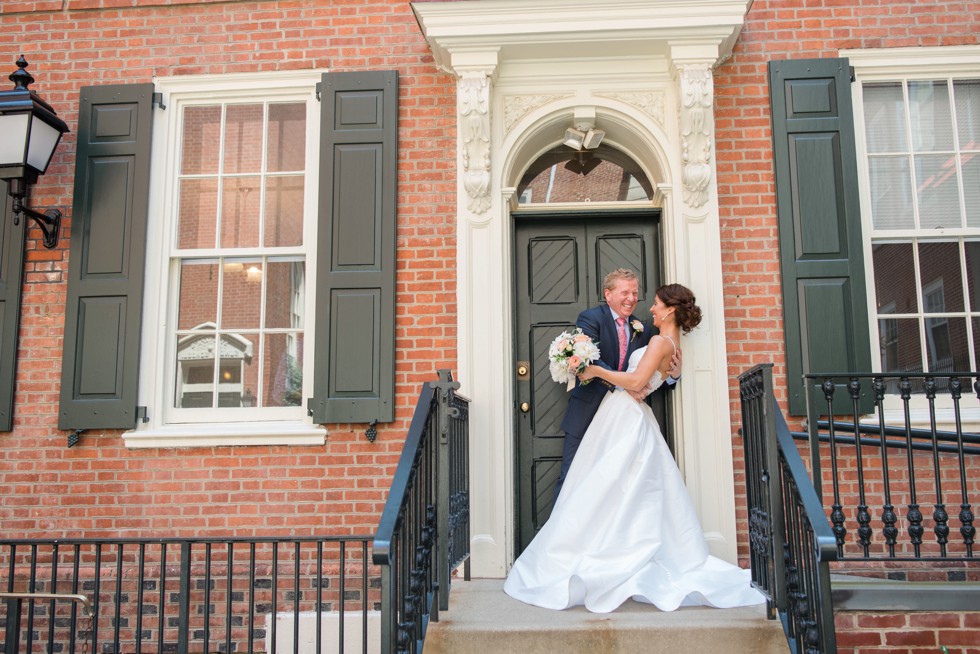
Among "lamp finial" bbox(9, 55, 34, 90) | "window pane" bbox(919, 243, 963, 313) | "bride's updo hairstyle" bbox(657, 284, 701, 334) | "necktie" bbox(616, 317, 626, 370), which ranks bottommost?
"necktie" bbox(616, 317, 626, 370)

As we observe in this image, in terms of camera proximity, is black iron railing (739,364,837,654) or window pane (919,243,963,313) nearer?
black iron railing (739,364,837,654)

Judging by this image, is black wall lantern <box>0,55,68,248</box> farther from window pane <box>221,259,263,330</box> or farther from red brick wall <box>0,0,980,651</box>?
window pane <box>221,259,263,330</box>

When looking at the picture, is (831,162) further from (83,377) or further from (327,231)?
(83,377)

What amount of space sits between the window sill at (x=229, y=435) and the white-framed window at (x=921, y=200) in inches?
143

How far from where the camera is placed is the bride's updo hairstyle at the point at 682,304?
4863mm

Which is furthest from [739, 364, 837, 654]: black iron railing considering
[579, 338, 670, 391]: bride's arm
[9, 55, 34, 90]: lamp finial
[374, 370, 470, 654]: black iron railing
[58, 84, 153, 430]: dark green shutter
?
[9, 55, 34, 90]: lamp finial

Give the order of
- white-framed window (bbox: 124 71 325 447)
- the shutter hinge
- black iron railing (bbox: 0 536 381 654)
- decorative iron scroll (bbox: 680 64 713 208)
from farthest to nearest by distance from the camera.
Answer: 1. white-framed window (bbox: 124 71 325 447)
2. the shutter hinge
3. decorative iron scroll (bbox: 680 64 713 208)
4. black iron railing (bbox: 0 536 381 654)

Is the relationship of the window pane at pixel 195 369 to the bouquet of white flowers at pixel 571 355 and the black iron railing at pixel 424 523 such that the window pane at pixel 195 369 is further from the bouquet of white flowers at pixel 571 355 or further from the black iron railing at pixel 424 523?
the bouquet of white flowers at pixel 571 355

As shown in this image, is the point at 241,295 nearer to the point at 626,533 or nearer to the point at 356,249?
the point at 356,249

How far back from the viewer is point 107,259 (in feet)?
18.0

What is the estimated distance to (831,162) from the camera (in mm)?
5234

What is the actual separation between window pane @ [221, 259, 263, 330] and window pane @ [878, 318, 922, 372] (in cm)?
404

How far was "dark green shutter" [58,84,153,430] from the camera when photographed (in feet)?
17.5

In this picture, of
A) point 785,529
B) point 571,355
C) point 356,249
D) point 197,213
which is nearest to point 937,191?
point 571,355
